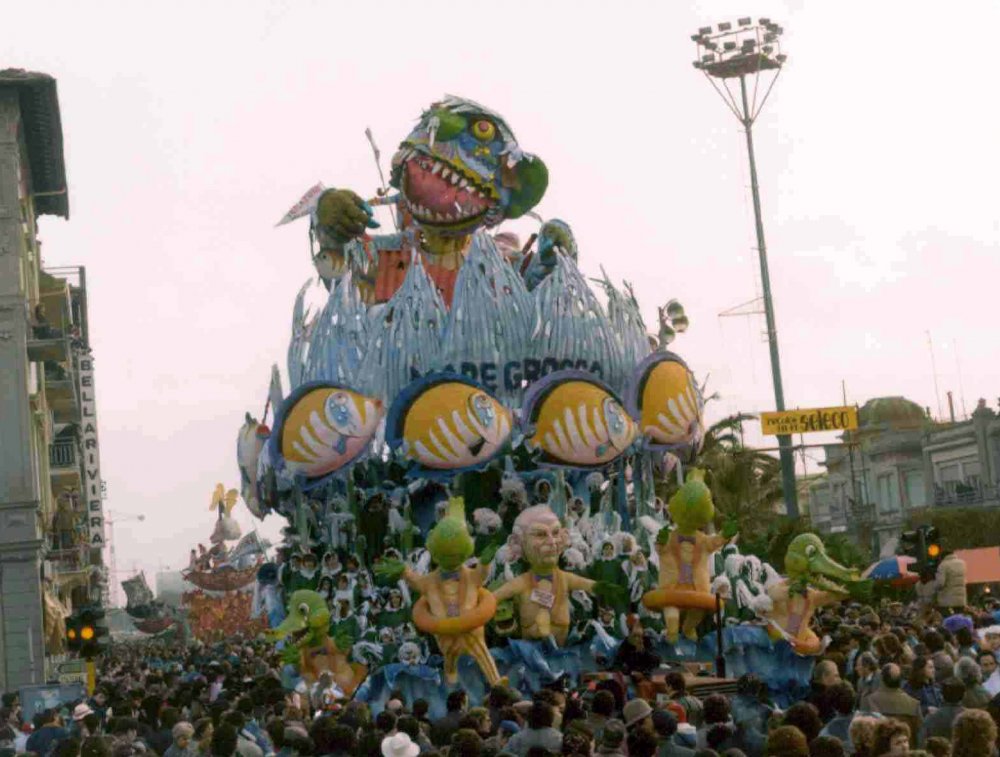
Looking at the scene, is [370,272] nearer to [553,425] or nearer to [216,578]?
[553,425]

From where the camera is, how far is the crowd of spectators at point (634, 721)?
1015cm

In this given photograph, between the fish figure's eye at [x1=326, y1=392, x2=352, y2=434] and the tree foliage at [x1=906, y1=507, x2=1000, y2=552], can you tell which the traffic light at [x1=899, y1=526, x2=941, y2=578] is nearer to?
the fish figure's eye at [x1=326, y1=392, x2=352, y2=434]

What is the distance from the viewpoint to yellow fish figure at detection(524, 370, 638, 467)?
2645 centimetres

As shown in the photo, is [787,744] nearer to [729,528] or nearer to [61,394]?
[729,528]

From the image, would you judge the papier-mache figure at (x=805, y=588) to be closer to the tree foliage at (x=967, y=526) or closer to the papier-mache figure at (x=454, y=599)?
the papier-mache figure at (x=454, y=599)

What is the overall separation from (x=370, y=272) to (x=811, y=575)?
9.96m

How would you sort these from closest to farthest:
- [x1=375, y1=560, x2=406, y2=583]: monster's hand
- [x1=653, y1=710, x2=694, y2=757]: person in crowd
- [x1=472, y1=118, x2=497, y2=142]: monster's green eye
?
[x1=653, y1=710, x2=694, y2=757]: person in crowd, [x1=375, y1=560, x2=406, y2=583]: monster's hand, [x1=472, y1=118, x2=497, y2=142]: monster's green eye

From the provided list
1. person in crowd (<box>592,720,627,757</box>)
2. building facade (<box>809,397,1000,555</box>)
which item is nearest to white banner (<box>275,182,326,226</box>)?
person in crowd (<box>592,720,627,757</box>)

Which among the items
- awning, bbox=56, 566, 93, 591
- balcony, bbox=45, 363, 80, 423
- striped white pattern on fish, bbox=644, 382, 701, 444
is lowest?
awning, bbox=56, 566, 93, 591

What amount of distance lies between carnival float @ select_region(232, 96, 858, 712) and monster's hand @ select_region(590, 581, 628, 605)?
3cm

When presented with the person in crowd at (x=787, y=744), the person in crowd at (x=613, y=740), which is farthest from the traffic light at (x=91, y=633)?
the person in crowd at (x=787, y=744)

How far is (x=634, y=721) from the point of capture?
11.9m

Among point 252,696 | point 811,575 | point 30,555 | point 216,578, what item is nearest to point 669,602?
point 811,575

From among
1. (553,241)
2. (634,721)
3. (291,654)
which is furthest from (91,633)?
(634,721)
